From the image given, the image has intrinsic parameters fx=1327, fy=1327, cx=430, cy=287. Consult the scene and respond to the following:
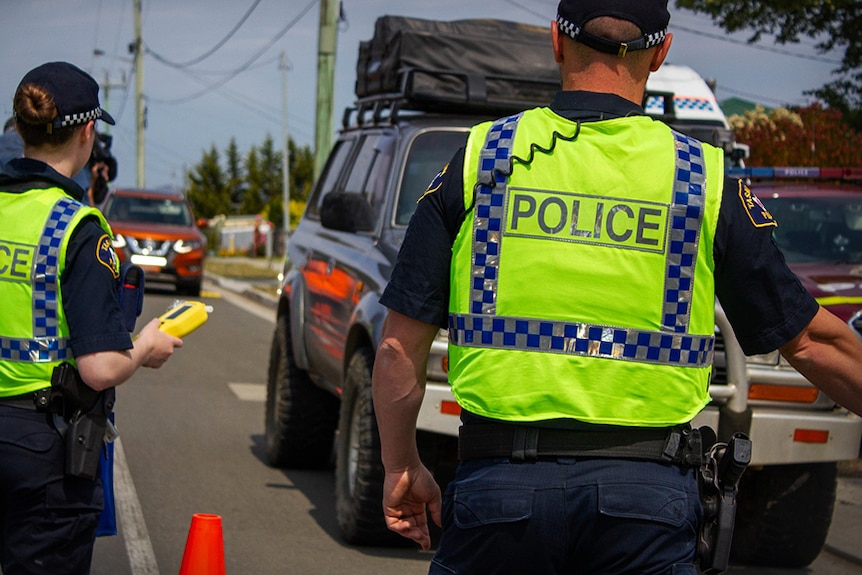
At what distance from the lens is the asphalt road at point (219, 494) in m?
6.20

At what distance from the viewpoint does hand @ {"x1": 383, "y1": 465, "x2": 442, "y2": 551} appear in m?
2.78

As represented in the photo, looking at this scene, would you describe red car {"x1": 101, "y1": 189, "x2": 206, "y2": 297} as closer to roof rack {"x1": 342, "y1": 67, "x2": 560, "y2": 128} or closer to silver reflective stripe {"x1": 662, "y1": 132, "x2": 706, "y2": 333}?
roof rack {"x1": 342, "y1": 67, "x2": 560, "y2": 128}

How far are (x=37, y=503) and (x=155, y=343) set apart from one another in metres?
0.50

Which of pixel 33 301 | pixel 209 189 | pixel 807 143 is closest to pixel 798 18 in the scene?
pixel 807 143

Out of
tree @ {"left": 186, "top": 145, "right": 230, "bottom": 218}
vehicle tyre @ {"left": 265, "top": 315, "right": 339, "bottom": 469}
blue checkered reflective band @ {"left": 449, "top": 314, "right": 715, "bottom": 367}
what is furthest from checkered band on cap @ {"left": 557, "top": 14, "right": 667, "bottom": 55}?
tree @ {"left": 186, "top": 145, "right": 230, "bottom": 218}

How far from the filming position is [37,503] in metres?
3.31

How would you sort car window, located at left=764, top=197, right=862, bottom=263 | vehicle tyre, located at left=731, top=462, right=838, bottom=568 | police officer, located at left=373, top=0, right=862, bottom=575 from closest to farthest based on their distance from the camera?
police officer, located at left=373, top=0, right=862, bottom=575, vehicle tyre, located at left=731, top=462, right=838, bottom=568, car window, located at left=764, top=197, right=862, bottom=263

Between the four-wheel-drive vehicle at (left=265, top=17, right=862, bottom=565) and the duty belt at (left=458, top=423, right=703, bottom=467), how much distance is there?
10.4 ft

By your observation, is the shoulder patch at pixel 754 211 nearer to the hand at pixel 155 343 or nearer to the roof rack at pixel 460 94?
the hand at pixel 155 343

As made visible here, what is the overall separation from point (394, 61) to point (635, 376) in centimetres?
584

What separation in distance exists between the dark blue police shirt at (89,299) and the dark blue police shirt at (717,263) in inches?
39.3

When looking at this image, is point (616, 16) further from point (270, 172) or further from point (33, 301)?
point (270, 172)

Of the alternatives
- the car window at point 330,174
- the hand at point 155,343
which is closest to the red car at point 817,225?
the car window at point 330,174

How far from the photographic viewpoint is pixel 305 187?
93.7 m
